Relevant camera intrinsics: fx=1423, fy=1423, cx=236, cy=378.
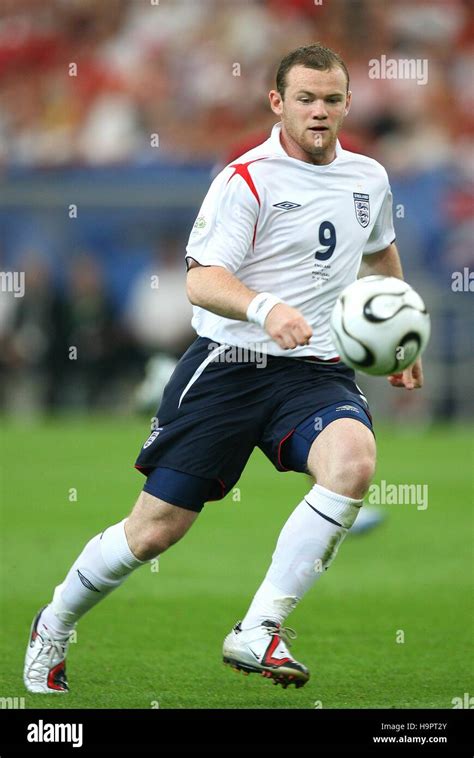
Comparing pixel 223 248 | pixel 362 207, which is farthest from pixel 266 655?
pixel 362 207

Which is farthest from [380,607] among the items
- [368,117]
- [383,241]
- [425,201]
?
[368,117]

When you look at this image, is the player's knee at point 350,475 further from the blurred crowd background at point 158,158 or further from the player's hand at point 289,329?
the blurred crowd background at point 158,158

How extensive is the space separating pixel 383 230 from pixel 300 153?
0.55 metres

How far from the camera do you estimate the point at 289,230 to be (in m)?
5.45

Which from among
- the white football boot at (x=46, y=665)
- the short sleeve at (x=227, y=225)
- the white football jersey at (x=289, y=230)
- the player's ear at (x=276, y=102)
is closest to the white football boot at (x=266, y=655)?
the white football boot at (x=46, y=665)

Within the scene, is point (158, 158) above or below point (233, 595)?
above

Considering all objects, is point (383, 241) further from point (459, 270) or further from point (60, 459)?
point (459, 270)

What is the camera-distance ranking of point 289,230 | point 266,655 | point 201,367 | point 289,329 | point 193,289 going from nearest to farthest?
point 289,329 → point 266,655 → point 193,289 → point 289,230 → point 201,367

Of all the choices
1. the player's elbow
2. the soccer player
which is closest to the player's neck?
the soccer player

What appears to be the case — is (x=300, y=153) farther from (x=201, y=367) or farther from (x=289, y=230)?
(x=201, y=367)

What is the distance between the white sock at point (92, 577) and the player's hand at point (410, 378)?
1219 mm

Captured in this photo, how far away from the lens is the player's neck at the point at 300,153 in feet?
→ 18.1

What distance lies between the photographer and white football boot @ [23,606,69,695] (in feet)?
18.9
